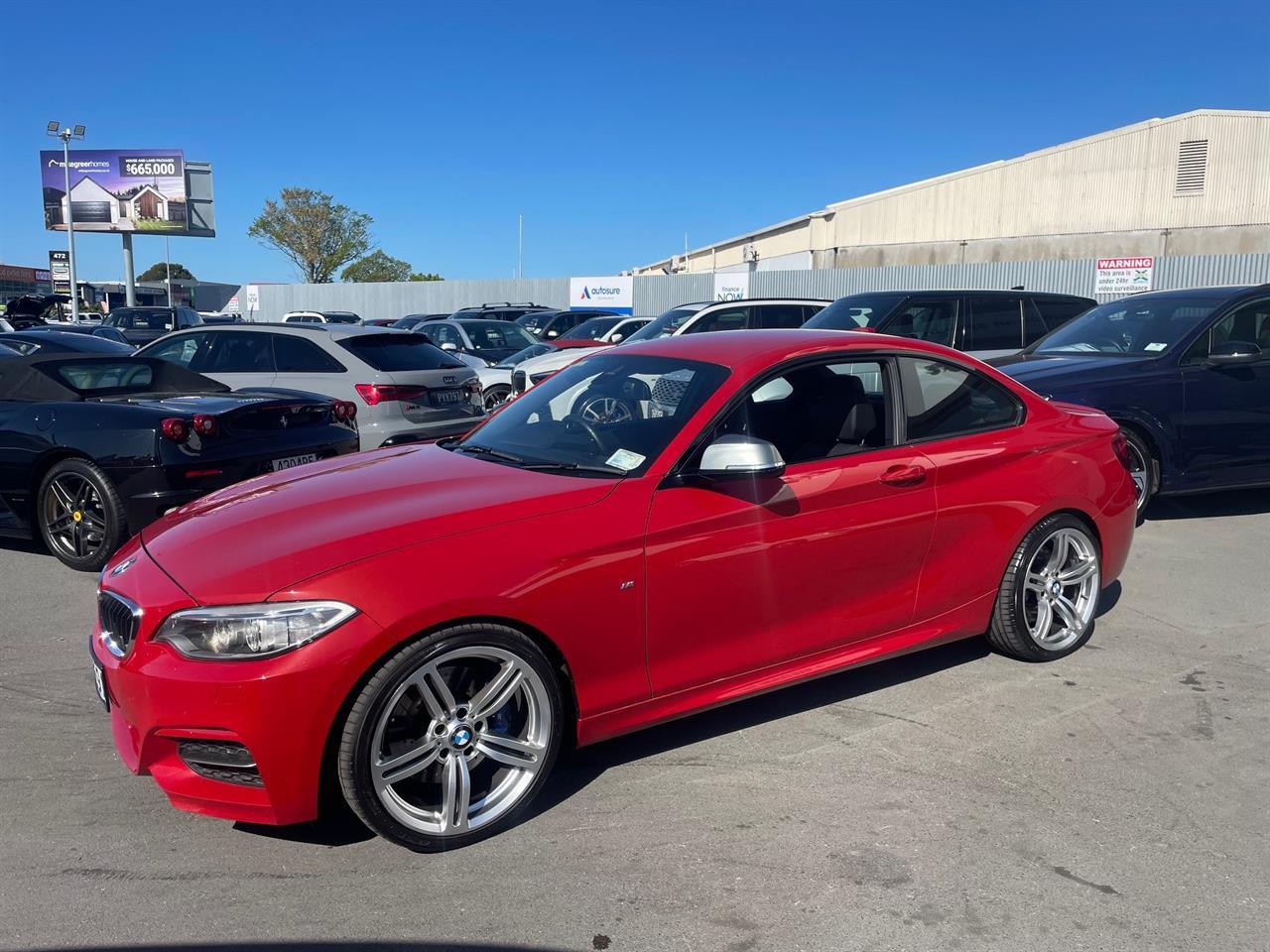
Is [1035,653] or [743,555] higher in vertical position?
[743,555]

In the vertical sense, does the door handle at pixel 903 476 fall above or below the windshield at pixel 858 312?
below

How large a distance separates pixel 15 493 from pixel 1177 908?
6.71 meters

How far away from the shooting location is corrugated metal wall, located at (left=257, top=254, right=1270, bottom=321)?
2269 centimetres

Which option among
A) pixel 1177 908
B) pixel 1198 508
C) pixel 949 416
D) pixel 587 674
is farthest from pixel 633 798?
pixel 1198 508

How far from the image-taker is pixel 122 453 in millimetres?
6141

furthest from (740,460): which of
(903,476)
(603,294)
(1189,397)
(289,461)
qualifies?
(603,294)

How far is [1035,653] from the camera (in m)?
4.79

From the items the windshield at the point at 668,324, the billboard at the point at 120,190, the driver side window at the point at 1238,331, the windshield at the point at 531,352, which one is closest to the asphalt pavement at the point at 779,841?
the driver side window at the point at 1238,331

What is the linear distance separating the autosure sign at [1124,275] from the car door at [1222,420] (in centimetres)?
1505

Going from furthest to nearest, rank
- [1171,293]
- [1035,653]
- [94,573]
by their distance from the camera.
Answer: [1171,293] → [94,573] → [1035,653]

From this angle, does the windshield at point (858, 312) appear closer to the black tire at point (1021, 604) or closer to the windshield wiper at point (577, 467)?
the black tire at point (1021, 604)

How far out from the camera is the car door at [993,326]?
10352mm

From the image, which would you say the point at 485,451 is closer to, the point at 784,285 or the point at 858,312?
the point at 858,312

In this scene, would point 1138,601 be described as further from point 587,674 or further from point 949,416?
point 587,674
